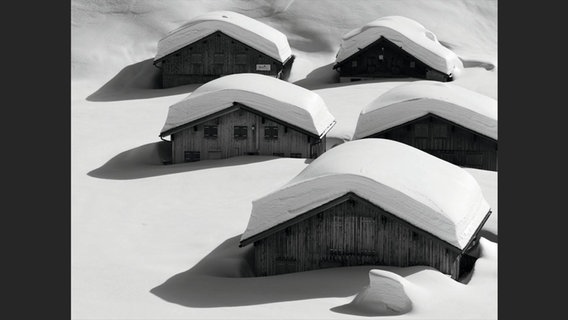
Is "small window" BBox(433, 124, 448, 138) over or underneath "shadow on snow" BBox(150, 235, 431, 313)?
over

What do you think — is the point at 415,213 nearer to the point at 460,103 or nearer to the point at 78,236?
the point at 78,236

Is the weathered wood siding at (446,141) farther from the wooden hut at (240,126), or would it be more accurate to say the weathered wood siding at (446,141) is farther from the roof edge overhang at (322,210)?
the roof edge overhang at (322,210)

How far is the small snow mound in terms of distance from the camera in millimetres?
31703

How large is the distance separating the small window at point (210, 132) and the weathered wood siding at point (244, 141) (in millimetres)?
85

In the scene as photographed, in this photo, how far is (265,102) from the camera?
51500 millimetres

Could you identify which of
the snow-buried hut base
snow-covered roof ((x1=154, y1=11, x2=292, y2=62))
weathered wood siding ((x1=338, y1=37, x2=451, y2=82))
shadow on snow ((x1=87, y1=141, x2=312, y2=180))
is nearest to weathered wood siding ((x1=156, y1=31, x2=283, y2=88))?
snow-covered roof ((x1=154, y1=11, x2=292, y2=62))

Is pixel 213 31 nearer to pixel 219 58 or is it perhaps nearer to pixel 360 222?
pixel 219 58

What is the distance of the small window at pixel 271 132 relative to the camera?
51.9m

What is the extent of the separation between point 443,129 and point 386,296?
68.0 feet

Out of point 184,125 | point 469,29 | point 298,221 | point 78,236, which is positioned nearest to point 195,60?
point 184,125

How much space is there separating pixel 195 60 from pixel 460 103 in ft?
66.5

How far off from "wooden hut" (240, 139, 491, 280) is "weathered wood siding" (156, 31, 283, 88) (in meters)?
32.0

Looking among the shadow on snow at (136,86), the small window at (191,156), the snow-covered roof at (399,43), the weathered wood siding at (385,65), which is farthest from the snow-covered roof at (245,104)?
the weathered wood siding at (385,65)

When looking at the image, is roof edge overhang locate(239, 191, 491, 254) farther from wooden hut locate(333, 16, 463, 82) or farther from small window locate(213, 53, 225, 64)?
wooden hut locate(333, 16, 463, 82)
